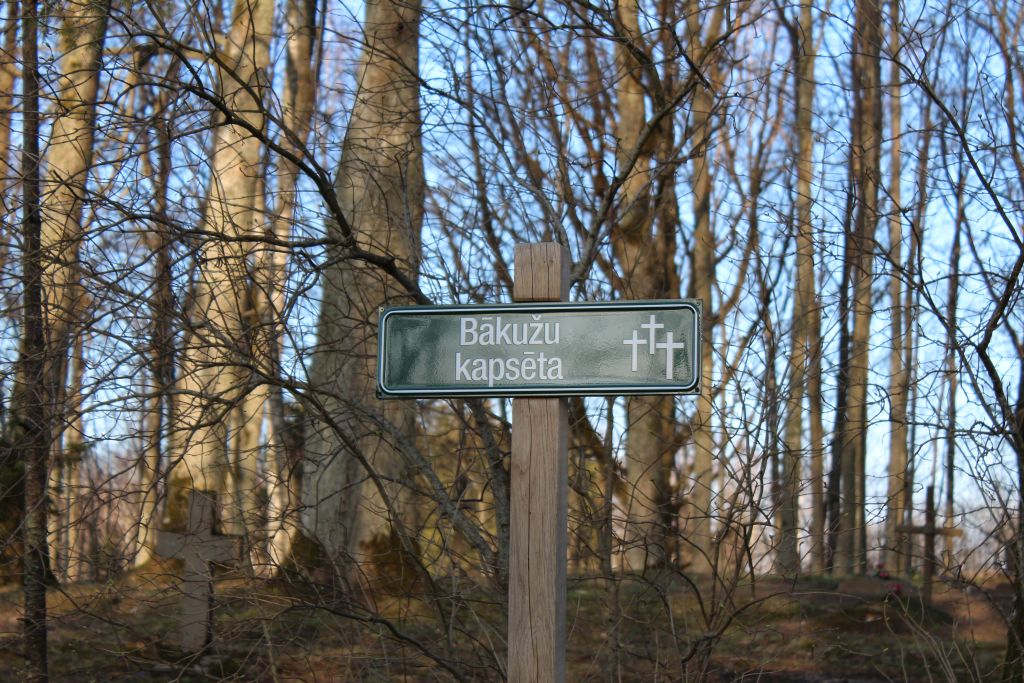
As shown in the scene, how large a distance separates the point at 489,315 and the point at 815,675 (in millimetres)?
6607

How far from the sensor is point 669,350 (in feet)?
9.87

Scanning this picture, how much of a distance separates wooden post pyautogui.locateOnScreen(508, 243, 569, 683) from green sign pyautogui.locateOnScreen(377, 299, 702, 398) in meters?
0.10

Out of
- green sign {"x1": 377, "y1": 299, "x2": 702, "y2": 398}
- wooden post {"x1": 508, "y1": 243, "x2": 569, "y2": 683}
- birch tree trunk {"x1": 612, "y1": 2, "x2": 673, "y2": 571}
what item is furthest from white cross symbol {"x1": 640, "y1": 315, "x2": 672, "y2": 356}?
birch tree trunk {"x1": 612, "y1": 2, "x2": 673, "y2": 571}

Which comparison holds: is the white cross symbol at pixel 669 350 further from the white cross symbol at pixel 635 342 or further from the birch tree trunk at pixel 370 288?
the birch tree trunk at pixel 370 288

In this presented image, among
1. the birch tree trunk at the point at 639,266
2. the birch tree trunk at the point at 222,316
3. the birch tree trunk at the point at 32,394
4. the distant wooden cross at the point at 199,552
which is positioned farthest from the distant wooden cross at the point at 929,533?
the birch tree trunk at the point at 32,394

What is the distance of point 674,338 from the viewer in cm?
301

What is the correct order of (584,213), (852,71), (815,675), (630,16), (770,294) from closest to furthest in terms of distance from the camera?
(770,294), (584,213), (815,675), (630,16), (852,71)

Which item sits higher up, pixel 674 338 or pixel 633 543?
pixel 674 338

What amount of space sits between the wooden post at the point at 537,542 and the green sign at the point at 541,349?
101 millimetres

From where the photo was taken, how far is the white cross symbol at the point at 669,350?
118 inches

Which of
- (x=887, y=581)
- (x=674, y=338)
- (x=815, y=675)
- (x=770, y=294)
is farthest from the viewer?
(x=887, y=581)

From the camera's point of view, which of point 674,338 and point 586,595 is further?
point 586,595

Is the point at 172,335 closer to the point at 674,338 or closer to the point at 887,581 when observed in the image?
the point at 674,338

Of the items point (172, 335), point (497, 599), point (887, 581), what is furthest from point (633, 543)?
point (887, 581)
